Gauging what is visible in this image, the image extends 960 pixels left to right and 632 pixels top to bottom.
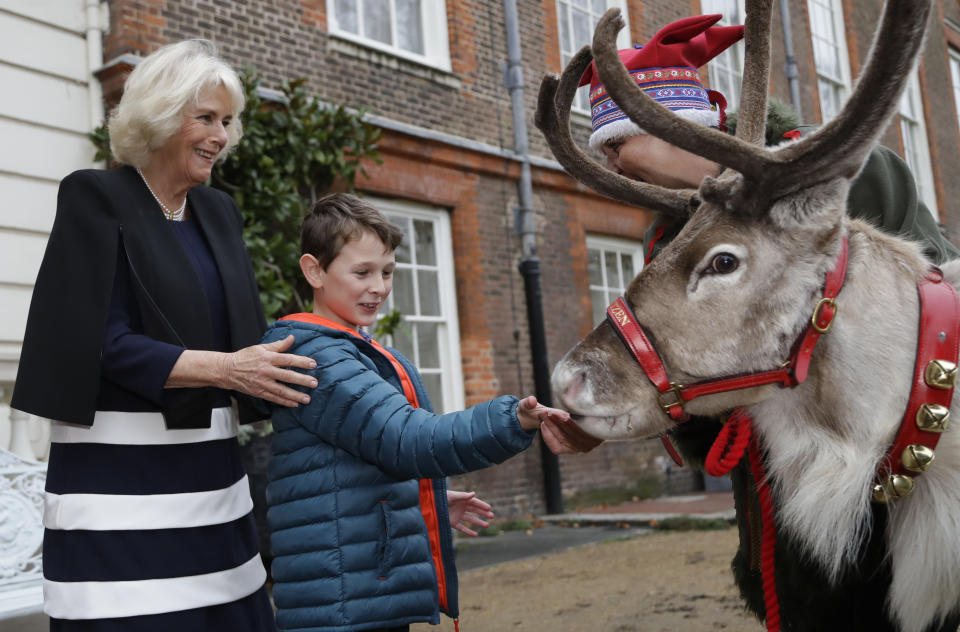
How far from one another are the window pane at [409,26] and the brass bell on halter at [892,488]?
26.4ft

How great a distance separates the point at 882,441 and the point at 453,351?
720cm

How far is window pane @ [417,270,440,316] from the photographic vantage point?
892cm

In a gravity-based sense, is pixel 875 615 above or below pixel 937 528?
below

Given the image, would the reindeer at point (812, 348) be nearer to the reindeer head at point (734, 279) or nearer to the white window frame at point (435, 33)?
the reindeer head at point (734, 279)

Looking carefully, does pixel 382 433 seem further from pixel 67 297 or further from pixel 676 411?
pixel 67 297

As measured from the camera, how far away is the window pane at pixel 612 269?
11203 millimetres

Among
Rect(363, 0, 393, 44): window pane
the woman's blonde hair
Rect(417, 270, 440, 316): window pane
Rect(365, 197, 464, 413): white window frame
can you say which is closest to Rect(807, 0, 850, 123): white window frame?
Rect(365, 197, 464, 413): white window frame

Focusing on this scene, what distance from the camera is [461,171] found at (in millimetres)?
9289

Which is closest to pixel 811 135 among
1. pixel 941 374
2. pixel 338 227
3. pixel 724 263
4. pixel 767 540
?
pixel 724 263

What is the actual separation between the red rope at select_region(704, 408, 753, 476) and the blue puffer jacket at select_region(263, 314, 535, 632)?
0.44m

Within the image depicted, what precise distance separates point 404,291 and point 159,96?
6.30 metres

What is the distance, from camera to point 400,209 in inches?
341

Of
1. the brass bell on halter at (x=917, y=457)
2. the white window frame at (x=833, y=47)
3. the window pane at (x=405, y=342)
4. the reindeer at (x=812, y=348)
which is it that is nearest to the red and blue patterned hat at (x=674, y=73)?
the reindeer at (x=812, y=348)

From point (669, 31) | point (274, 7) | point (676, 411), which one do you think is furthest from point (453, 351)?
point (676, 411)
